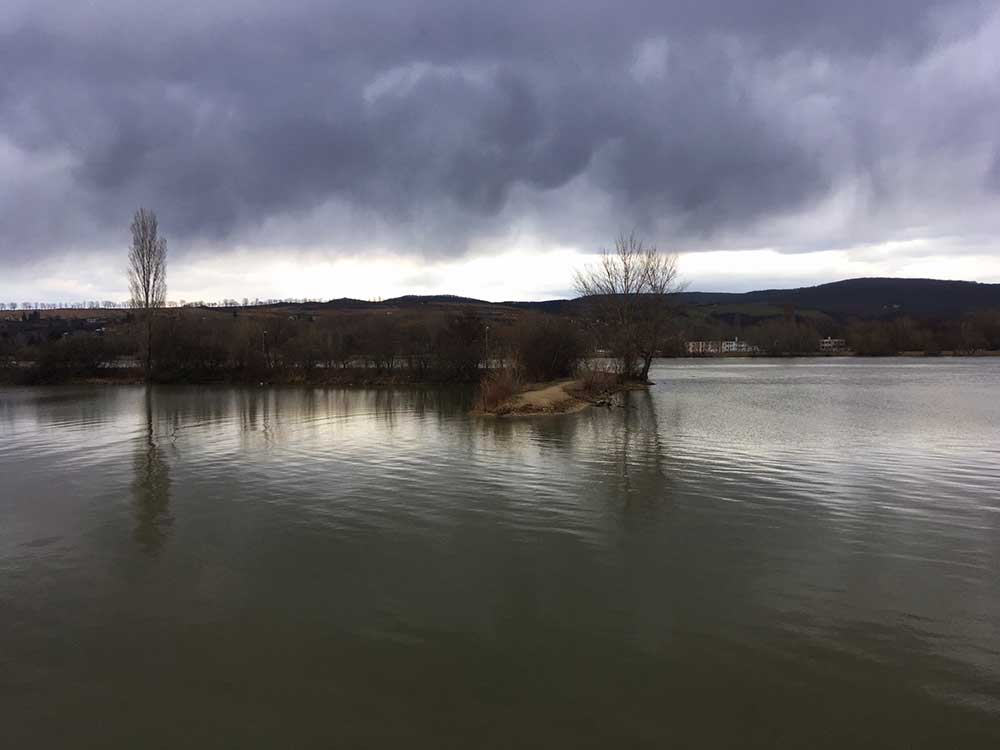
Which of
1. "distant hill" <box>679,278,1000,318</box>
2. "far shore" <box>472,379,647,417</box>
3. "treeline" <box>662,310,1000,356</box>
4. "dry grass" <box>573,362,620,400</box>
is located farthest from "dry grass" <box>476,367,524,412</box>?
"distant hill" <box>679,278,1000,318</box>

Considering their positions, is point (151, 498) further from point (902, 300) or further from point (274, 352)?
point (902, 300)

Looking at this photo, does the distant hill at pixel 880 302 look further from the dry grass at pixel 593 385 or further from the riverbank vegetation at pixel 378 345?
the dry grass at pixel 593 385

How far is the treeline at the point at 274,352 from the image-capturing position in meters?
53.7

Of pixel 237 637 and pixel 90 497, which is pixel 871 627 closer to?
pixel 237 637

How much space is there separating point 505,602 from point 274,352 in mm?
57891

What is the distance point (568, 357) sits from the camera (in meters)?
45.0

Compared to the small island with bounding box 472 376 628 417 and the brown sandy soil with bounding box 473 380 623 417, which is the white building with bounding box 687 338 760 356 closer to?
the small island with bounding box 472 376 628 417

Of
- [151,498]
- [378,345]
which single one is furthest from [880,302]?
[151,498]

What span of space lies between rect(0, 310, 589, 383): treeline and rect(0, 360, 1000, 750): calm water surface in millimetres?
37410

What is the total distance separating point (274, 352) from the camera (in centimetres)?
6050

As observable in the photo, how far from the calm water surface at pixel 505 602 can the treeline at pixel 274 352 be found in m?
37.4

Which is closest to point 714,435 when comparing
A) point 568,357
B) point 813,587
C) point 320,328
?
point 813,587

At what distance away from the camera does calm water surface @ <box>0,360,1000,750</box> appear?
4.82 metres

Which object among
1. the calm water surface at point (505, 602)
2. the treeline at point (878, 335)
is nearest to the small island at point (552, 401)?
the calm water surface at point (505, 602)
